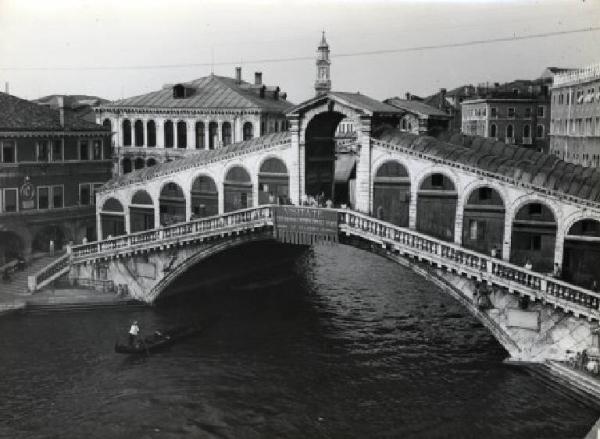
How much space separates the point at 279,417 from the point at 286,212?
13.6 metres

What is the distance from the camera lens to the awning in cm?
5350

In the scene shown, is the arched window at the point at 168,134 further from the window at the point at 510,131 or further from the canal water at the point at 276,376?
the window at the point at 510,131

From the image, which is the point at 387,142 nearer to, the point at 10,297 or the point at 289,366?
the point at 289,366

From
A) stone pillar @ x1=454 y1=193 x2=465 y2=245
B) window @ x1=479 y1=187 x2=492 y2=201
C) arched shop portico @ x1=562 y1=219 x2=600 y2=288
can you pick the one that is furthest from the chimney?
arched shop portico @ x1=562 y1=219 x2=600 y2=288

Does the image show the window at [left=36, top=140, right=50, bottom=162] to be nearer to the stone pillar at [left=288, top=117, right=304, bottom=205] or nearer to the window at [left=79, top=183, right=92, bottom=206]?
the window at [left=79, top=183, right=92, bottom=206]

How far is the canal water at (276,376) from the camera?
3169 cm

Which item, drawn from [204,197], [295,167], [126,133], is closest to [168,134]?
[126,133]

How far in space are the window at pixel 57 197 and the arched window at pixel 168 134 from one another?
13.2m

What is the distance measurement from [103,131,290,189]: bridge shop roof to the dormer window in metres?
14.6

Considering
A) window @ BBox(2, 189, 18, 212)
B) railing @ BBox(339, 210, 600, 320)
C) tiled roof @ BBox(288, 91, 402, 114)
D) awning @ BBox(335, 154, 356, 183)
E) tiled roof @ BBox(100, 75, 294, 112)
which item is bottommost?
railing @ BBox(339, 210, 600, 320)

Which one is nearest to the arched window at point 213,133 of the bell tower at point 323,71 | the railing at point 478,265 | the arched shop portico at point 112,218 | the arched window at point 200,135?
the arched window at point 200,135

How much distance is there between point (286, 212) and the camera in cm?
4269

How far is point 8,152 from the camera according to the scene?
5091 centimetres

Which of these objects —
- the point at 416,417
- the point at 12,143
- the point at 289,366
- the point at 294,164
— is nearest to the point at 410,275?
the point at 294,164
